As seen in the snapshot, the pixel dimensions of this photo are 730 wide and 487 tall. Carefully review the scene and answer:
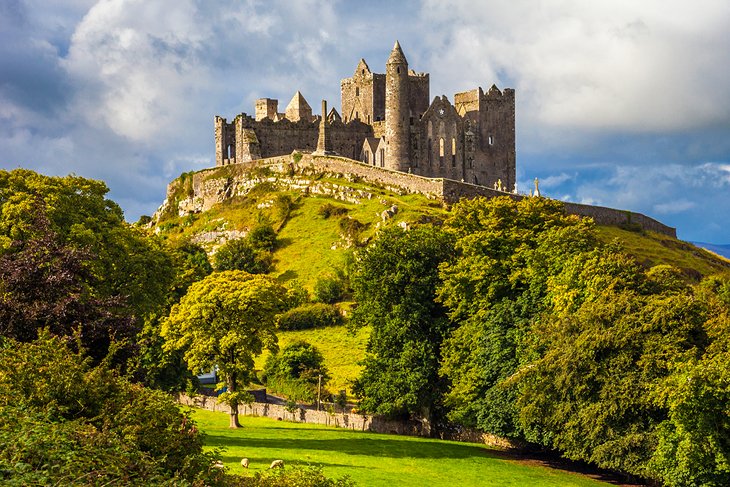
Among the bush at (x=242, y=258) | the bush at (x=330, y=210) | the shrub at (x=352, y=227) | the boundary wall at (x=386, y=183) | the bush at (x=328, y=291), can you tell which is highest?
the boundary wall at (x=386, y=183)

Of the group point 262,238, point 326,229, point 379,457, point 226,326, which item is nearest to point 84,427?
point 379,457

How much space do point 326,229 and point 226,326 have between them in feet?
174

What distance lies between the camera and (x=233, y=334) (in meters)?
52.4

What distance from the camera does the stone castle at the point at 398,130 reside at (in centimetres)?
11156

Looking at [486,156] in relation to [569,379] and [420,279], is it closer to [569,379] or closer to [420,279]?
A: [420,279]

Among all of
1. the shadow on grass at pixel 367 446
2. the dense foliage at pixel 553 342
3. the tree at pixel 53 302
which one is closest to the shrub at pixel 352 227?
the dense foliage at pixel 553 342

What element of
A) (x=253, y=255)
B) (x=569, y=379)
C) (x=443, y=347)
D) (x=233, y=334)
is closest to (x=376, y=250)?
(x=443, y=347)

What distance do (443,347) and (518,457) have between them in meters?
8.58

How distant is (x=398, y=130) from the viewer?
11062cm

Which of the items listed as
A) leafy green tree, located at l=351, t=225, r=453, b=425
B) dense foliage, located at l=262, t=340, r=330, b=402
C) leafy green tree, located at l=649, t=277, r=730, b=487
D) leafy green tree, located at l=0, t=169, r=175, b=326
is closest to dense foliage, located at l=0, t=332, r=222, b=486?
leafy green tree, located at l=0, t=169, r=175, b=326

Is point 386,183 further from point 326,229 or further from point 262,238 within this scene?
point 262,238

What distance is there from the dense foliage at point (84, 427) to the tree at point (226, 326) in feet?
75.1

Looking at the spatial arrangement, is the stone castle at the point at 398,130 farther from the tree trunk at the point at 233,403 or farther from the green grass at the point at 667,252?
the tree trunk at the point at 233,403

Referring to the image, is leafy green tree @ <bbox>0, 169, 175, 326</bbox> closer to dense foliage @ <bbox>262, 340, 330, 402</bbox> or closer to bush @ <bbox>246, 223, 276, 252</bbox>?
dense foliage @ <bbox>262, 340, 330, 402</bbox>
